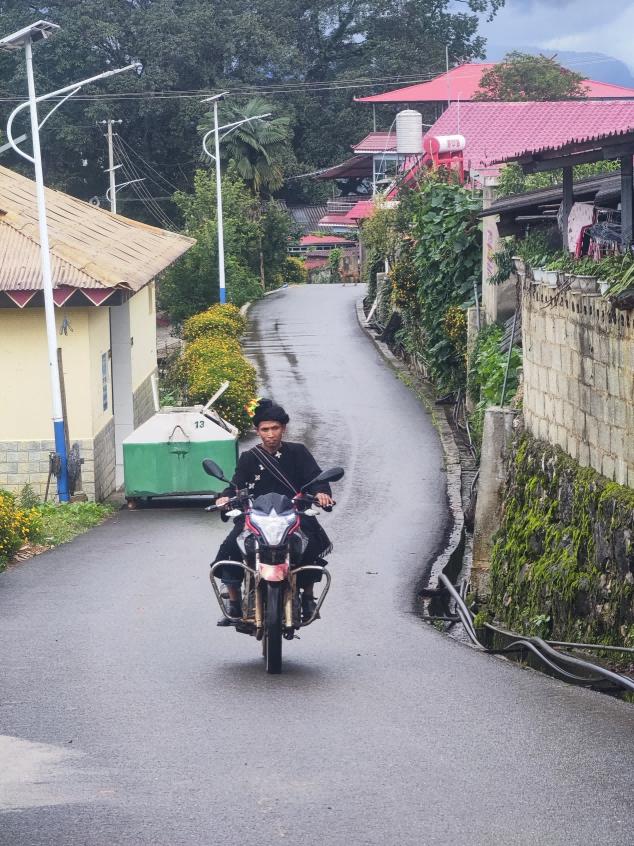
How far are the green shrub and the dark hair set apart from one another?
188 feet

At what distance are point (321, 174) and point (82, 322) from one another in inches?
2119

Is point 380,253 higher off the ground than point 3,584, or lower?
higher

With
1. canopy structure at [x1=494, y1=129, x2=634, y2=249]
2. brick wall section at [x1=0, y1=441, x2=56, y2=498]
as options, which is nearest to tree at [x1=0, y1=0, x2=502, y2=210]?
brick wall section at [x1=0, y1=441, x2=56, y2=498]

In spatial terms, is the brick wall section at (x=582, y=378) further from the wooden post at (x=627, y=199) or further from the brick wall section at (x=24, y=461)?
the brick wall section at (x=24, y=461)

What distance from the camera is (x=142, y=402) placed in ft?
92.0

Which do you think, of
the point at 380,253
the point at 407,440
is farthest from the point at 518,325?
the point at 380,253

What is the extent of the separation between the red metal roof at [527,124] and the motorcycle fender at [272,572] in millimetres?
35636

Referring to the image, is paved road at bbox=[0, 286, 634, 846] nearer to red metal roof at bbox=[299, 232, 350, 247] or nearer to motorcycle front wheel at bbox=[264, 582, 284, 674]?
motorcycle front wheel at bbox=[264, 582, 284, 674]

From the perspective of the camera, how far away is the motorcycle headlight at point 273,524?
27.7ft

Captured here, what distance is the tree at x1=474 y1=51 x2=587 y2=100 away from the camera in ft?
183

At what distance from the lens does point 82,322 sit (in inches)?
830

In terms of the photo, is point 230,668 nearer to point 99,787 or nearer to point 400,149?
point 99,787

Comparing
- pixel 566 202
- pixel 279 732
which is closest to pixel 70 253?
pixel 566 202

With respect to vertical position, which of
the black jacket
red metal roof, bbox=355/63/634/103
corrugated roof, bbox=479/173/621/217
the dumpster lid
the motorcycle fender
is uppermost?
red metal roof, bbox=355/63/634/103
